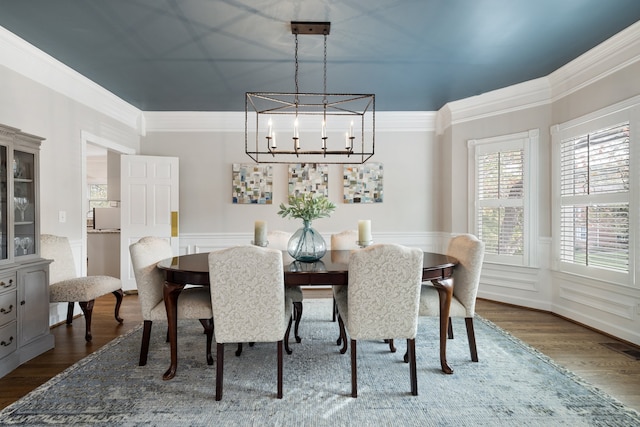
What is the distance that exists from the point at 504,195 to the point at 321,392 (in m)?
3.19

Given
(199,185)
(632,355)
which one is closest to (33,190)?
(199,185)

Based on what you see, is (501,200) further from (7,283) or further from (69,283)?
(7,283)

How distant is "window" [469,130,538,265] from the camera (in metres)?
3.79

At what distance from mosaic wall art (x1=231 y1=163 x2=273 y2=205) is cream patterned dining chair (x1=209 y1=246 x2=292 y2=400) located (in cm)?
287

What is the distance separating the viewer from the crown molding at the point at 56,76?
2.73 m

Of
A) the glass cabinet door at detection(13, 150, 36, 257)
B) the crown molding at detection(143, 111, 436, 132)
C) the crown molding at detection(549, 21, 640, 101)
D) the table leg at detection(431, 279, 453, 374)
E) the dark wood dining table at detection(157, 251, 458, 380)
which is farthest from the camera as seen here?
the crown molding at detection(143, 111, 436, 132)

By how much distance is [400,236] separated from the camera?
480cm

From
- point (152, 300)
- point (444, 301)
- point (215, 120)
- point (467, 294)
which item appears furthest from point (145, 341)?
point (215, 120)

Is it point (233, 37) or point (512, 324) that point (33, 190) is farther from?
point (512, 324)

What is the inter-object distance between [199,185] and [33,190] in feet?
7.42

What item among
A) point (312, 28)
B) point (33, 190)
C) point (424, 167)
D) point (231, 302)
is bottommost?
point (231, 302)

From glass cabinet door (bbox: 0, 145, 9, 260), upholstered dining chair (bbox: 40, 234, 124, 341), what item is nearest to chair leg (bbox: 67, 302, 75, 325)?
upholstered dining chair (bbox: 40, 234, 124, 341)

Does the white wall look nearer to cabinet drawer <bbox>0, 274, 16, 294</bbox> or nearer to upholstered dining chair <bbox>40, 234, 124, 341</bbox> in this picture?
upholstered dining chair <bbox>40, 234, 124, 341</bbox>

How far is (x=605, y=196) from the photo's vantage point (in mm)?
2990
